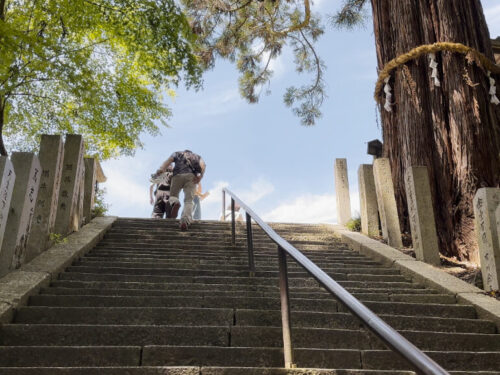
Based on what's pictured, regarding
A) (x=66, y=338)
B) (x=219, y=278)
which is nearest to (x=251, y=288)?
(x=219, y=278)

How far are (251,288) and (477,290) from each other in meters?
2.04

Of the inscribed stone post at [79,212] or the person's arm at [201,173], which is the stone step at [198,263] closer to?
the inscribed stone post at [79,212]

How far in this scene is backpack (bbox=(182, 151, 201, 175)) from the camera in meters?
7.07

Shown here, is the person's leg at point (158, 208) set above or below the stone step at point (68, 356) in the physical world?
above

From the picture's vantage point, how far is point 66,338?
9.24 feet

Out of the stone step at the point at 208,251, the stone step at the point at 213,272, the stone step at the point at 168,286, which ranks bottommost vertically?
the stone step at the point at 168,286

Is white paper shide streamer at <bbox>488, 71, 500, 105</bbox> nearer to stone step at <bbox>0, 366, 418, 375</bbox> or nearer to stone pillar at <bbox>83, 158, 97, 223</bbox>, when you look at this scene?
stone step at <bbox>0, 366, 418, 375</bbox>

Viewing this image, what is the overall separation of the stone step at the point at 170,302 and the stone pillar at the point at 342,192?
4.69 metres

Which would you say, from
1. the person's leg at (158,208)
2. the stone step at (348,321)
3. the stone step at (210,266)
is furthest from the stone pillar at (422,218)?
the person's leg at (158,208)

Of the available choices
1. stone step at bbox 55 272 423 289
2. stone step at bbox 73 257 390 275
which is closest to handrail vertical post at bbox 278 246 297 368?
stone step at bbox 55 272 423 289

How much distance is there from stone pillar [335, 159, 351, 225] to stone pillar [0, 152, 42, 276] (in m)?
5.40

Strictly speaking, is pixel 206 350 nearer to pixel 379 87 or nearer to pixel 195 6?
pixel 379 87

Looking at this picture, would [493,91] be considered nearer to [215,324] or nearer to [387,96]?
[387,96]

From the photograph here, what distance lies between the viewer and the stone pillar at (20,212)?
3828 mm
